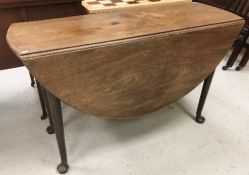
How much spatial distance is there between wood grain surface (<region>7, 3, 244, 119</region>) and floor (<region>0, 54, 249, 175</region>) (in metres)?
0.28

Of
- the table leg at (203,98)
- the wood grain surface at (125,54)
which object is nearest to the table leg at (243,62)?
the table leg at (203,98)

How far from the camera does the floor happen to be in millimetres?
1396

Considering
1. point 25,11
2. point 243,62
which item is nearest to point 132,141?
point 25,11

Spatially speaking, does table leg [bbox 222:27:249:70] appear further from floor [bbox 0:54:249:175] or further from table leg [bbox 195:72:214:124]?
table leg [bbox 195:72:214:124]

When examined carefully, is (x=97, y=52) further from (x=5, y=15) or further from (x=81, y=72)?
(x=5, y=15)

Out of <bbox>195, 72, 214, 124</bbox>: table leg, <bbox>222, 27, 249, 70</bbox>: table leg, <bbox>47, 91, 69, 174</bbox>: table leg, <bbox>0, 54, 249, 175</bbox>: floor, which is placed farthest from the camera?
<bbox>222, 27, 249, 70</bbox>: table leg

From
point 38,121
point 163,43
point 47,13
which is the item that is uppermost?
point 163,43

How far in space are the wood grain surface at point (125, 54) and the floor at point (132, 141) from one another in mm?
283

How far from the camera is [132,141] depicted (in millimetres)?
1564

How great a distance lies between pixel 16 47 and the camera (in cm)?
96

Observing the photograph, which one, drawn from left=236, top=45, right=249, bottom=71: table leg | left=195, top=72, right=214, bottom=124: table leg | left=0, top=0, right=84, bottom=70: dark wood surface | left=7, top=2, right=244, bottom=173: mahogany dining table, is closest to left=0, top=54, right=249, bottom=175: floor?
left=195, top=72, right=214, bottom=124: table leg

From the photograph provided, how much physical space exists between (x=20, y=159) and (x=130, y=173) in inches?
25.1

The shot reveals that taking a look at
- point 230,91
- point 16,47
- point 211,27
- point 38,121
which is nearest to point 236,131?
point 230,91

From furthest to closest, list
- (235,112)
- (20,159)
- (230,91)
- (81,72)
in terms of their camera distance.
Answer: (230,91), (235,112), (20,159), (81,72)
